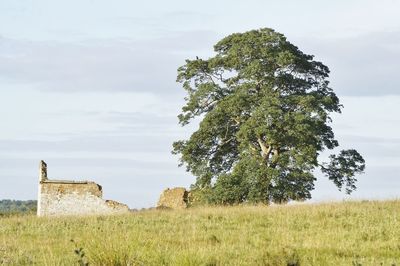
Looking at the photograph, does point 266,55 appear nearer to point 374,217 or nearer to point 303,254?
point 374,217

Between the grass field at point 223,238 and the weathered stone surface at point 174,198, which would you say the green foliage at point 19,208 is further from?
the grass field at point 223,238

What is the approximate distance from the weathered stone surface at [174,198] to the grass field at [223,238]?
1132 cm

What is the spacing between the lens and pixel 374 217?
21219mm

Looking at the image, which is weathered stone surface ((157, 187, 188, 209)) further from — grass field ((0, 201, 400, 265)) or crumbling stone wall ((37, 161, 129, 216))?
grass field ((0, 201, 400, 265))

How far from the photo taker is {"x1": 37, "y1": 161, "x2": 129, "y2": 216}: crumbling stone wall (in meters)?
36.5

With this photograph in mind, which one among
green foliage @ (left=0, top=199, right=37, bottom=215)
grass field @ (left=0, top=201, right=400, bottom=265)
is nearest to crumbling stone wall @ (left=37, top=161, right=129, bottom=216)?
green foliage @ (left=0, top=199, right=37, bottom=215)

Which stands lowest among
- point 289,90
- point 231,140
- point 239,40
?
point 231,140

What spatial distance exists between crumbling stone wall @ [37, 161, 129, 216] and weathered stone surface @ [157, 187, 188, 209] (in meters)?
2.16

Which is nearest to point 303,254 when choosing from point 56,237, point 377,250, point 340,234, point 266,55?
point 377,250

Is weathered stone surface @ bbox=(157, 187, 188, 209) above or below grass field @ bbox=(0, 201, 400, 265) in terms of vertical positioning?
above

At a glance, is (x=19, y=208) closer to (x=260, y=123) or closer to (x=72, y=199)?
(x=72, y=199)

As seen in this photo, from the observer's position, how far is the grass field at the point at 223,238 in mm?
12023

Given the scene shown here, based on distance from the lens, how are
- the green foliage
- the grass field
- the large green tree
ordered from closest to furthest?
the grass field → the large green tree → the green foliage

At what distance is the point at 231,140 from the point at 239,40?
5.56 meters
